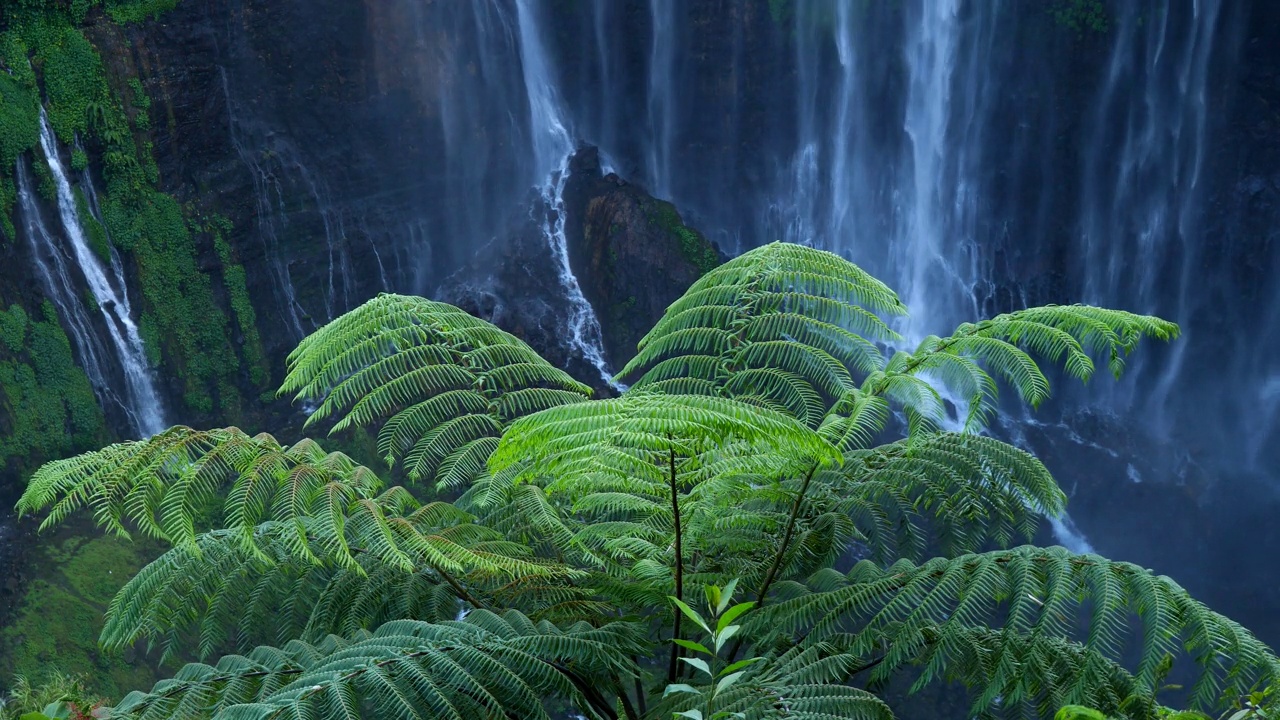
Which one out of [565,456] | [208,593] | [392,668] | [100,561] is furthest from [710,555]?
[100,561]

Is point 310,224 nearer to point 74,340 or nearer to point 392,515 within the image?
point 74,340

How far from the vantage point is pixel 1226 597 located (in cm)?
1127

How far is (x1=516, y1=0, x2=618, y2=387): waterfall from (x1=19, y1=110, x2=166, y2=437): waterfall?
5.48 m

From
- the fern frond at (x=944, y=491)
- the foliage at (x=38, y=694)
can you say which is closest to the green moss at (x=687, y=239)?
the foliage at (x=38, y=694)

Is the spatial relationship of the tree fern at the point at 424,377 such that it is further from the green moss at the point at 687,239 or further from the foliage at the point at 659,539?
the green moss at the point at 687,239

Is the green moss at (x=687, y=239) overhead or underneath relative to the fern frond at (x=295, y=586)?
underneath

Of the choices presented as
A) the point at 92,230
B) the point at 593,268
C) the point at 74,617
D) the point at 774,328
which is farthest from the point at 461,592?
the point at 593,268

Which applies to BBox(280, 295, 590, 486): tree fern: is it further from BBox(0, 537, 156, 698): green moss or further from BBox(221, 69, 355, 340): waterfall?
BBox(221, 69, 355, 340): waterfall

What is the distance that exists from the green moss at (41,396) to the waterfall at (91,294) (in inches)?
8.4

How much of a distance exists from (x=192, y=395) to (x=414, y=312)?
10.9 meters

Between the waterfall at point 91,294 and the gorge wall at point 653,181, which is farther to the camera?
the gorge wall at point 653,181

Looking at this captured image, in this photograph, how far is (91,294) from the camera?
11953 mm

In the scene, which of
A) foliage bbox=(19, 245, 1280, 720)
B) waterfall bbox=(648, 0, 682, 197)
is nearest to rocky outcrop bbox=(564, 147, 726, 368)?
waterfall bbox=(648, 0, 682, 197)

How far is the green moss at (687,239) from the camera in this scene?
14.6m
